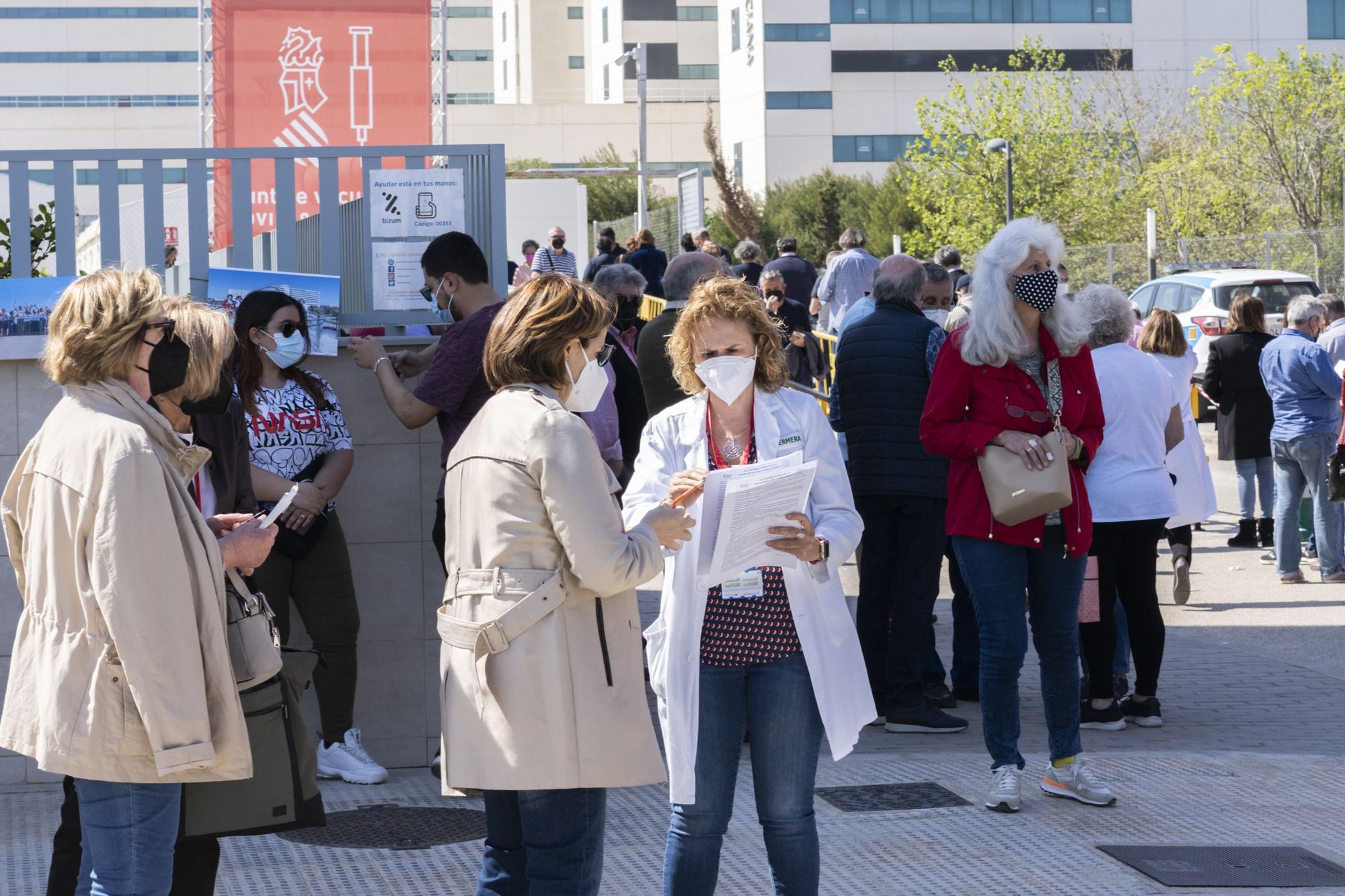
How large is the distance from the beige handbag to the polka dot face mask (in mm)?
472

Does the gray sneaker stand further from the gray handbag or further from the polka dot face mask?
the gray handbag

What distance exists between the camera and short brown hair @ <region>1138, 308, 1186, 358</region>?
962 centimetres

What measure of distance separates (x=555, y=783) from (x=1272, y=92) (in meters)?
36.0

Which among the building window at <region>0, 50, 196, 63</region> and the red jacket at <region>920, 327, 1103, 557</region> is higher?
the building window at <region>0, 50, 196, 63</region>

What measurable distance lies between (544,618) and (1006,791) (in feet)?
9.53

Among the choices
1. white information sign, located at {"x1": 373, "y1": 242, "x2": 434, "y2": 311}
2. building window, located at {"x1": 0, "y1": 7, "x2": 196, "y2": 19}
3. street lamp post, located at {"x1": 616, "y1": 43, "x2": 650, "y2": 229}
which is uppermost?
building window, located at {"x1": 0, "y1": 7, "x2": 196, "y2": 19}

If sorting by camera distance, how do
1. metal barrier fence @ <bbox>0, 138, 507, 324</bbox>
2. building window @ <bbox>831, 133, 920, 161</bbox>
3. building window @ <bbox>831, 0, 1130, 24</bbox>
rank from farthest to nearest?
building window @ <bbox>831, 133, 920, 161</bbox> < building window @ <bbox>831, 0, 1130, 24</bbox> < metal barrier fence @ <bbox>0, 138, 507, 324</bbox>

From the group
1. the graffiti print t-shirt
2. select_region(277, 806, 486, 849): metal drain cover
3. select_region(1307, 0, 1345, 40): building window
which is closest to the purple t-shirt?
the graffiti print t-shirt

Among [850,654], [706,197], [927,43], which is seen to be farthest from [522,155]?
[850,654]

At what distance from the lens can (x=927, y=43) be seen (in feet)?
253

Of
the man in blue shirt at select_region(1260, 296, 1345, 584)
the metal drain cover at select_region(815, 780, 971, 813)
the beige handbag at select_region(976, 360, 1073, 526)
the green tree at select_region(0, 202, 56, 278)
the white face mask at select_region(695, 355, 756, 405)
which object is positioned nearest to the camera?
the white face mask at select_region(695, 355, 756, 405)

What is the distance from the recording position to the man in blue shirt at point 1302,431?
457 inches

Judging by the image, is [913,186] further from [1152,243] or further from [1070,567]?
[1070,567]

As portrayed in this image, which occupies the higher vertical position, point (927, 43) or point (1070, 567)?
point (927, 43)
